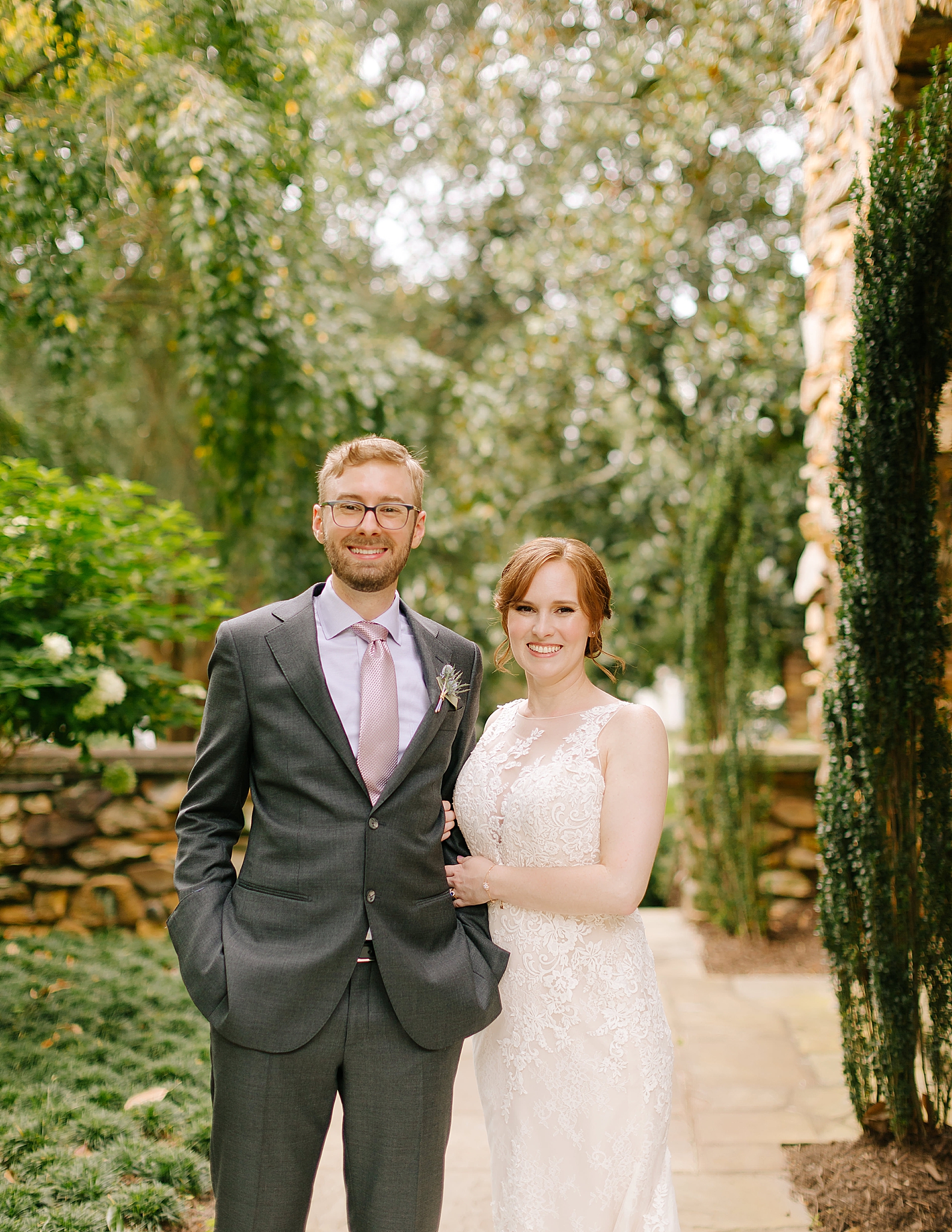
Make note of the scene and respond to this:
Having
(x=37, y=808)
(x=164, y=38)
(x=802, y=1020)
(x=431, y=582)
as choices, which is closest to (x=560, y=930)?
(x=802, y=1020)

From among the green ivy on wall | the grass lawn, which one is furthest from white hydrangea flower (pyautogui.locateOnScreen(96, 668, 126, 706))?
the green ivy on wall

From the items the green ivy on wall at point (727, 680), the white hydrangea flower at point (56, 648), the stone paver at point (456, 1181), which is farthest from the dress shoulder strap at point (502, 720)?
the green ivy on wall at point (727, 680)

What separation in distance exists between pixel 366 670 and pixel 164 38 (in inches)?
155

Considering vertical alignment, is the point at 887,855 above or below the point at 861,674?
below

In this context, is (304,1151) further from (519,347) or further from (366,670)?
(519,347)

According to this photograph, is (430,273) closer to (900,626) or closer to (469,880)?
(900,626)

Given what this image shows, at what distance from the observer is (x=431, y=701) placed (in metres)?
1.94

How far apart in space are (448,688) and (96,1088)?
6.86ft

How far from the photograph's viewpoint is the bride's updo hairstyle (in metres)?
2.06

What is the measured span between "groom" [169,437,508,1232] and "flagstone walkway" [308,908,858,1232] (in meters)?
1.02

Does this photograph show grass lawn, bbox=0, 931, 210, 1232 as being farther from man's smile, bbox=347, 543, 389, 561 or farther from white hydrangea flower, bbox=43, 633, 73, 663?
man's smile, bbox=347, 543, 389, 561

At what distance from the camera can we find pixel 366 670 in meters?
1.90

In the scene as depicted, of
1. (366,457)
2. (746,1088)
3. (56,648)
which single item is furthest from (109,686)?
(746,1088)

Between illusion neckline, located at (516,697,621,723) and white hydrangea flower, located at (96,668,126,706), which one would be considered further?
white hydrangea flower, located at (96,668,126,706)
